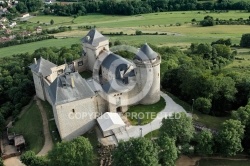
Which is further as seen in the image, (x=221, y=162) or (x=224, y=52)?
(x=224, y=52)

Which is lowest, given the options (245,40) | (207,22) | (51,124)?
(51,124)

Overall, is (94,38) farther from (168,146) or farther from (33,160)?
(168,146)

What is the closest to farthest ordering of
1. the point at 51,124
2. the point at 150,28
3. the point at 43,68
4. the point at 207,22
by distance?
the point at 51,124
the point at 43,68
the point at 207,22
the point at 150,28

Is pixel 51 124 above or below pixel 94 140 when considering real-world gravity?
above

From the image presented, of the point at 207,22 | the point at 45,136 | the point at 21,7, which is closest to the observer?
the point at 45,136

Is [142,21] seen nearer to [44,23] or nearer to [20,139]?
[44,23]

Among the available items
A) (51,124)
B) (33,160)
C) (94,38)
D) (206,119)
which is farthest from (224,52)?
(33,160)

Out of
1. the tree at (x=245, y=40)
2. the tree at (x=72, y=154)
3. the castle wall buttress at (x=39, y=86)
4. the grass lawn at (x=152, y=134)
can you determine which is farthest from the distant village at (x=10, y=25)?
the tree at (x=72, y=154)

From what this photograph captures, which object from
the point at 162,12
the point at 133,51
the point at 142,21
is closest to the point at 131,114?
the point at 133,51
